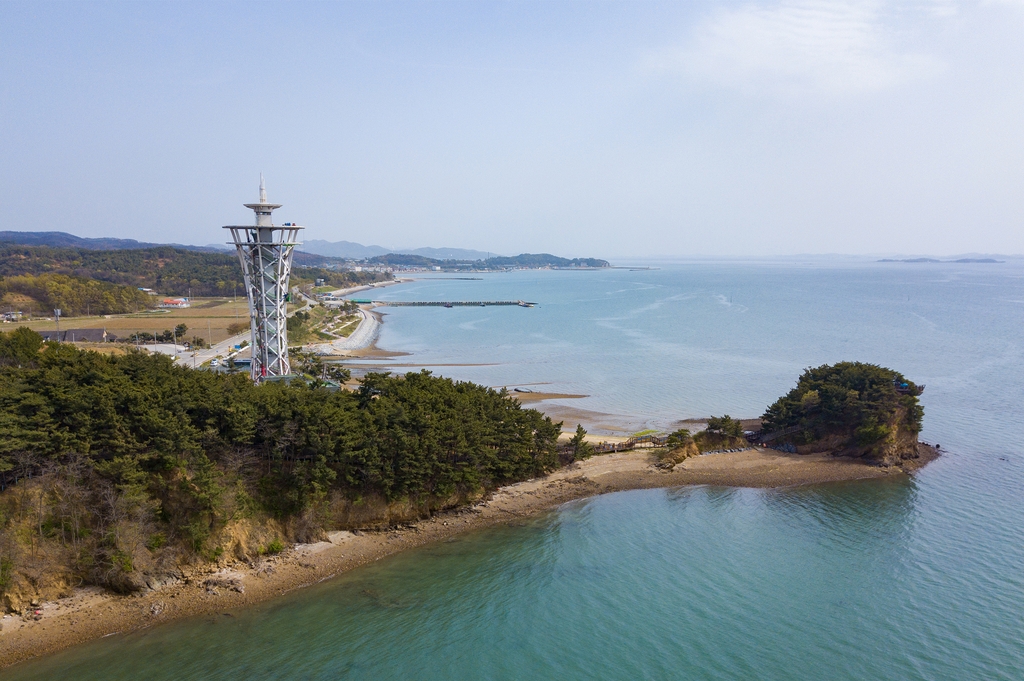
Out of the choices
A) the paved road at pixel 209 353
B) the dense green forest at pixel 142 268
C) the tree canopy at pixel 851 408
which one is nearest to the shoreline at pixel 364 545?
the tree canopy at pixel 851 408

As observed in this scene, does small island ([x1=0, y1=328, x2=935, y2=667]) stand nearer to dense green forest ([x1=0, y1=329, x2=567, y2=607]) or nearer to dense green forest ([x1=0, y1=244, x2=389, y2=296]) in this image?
dense green forest ([x1=0, y1=329, x2=567, y2=607])

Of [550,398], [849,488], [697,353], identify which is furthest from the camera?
[697,353]

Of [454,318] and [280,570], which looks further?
[454,318]

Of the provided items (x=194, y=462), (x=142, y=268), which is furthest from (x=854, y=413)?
(x=142, y=268)

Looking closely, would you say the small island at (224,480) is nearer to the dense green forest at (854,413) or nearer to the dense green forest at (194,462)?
the dense green forest at (194,462)

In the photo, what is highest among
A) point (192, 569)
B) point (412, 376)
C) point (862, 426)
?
point (412, 376)

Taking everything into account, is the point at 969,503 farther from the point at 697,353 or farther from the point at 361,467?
the point at 697,353

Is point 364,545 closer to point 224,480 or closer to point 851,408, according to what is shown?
point 224,480

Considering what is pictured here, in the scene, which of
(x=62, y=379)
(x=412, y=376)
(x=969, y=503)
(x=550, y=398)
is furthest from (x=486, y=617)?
(x=550, y=398)
